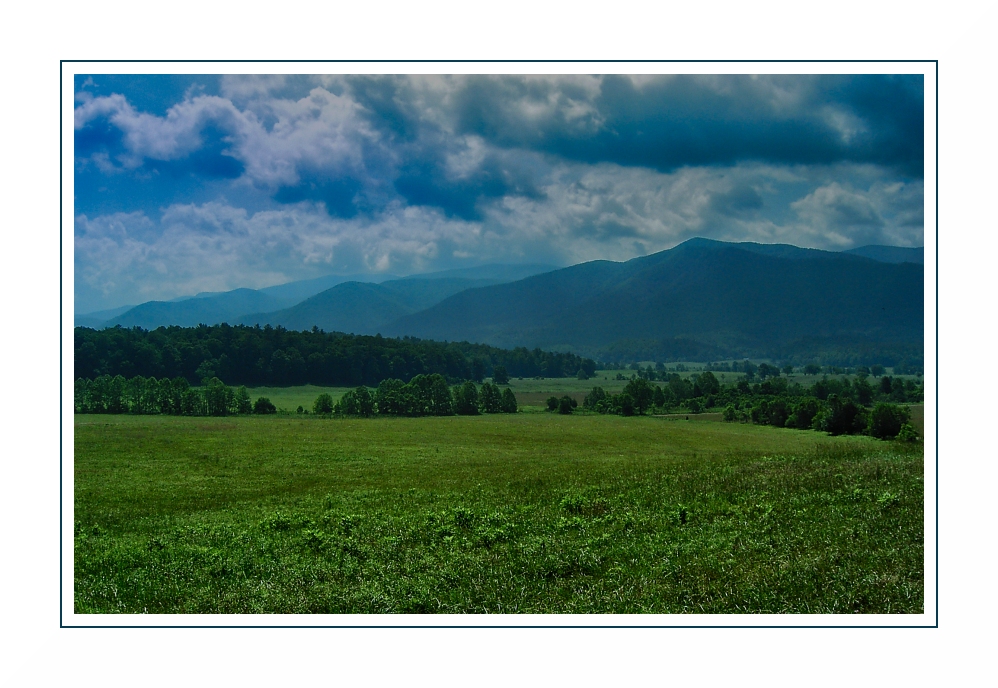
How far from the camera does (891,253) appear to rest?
26.7 ft

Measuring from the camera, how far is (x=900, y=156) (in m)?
7.15

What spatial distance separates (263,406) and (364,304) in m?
3.00

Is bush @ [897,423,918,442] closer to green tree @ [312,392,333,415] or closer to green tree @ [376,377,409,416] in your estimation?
green tree @ [376,377,409,416]

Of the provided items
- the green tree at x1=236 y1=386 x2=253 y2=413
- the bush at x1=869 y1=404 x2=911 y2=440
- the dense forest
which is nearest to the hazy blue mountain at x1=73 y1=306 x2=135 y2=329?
the dense forest

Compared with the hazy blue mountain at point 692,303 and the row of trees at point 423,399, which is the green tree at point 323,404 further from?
the hazy blue mountain at point 692,303

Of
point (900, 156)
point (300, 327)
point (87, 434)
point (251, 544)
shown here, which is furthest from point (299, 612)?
point (900, 156)

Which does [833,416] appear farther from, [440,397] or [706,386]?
[440,397]

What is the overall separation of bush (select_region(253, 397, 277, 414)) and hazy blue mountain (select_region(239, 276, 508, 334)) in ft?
4.89

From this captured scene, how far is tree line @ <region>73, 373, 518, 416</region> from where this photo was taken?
27.8 feet

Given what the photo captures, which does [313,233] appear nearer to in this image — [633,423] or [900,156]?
[633,423]

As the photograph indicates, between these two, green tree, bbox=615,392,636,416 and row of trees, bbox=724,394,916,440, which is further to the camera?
green tree, bbox=615,392,636,416

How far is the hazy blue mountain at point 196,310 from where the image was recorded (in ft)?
29.2

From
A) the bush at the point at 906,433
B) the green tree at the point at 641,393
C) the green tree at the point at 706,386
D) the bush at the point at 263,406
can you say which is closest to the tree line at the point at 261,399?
the bush at the point at 263,406
